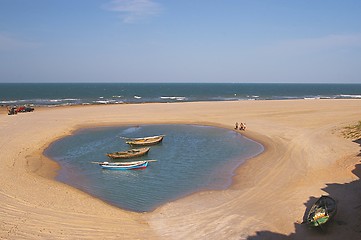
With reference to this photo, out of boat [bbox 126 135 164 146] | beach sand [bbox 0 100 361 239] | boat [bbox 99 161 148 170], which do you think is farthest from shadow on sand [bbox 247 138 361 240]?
boat [bbox 126 135 164 146]

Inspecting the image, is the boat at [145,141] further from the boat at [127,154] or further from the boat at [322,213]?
the boat at [322,213]

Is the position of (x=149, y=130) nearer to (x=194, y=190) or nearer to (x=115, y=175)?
(x=115, y=175)

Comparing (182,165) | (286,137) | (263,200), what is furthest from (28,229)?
(286,137)

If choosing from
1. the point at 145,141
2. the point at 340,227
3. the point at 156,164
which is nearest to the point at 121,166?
the point at 156,164

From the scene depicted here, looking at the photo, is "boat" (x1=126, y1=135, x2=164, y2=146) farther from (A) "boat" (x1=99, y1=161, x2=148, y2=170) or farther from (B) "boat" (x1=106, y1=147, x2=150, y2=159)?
(A) "boat" (x1=99, y1=161, x2=148, y2=170)

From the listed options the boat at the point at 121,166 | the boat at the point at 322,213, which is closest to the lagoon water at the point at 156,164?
the boat at the point at 121,166

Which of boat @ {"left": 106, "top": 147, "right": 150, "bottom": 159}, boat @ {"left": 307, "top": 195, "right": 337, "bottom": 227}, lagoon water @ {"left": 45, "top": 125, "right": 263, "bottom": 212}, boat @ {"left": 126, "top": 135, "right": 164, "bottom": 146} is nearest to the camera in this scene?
boat @ {"left": 307, "top": 195, "right": 337, "bottom": 227}

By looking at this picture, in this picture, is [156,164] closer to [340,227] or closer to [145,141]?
[145,141]
